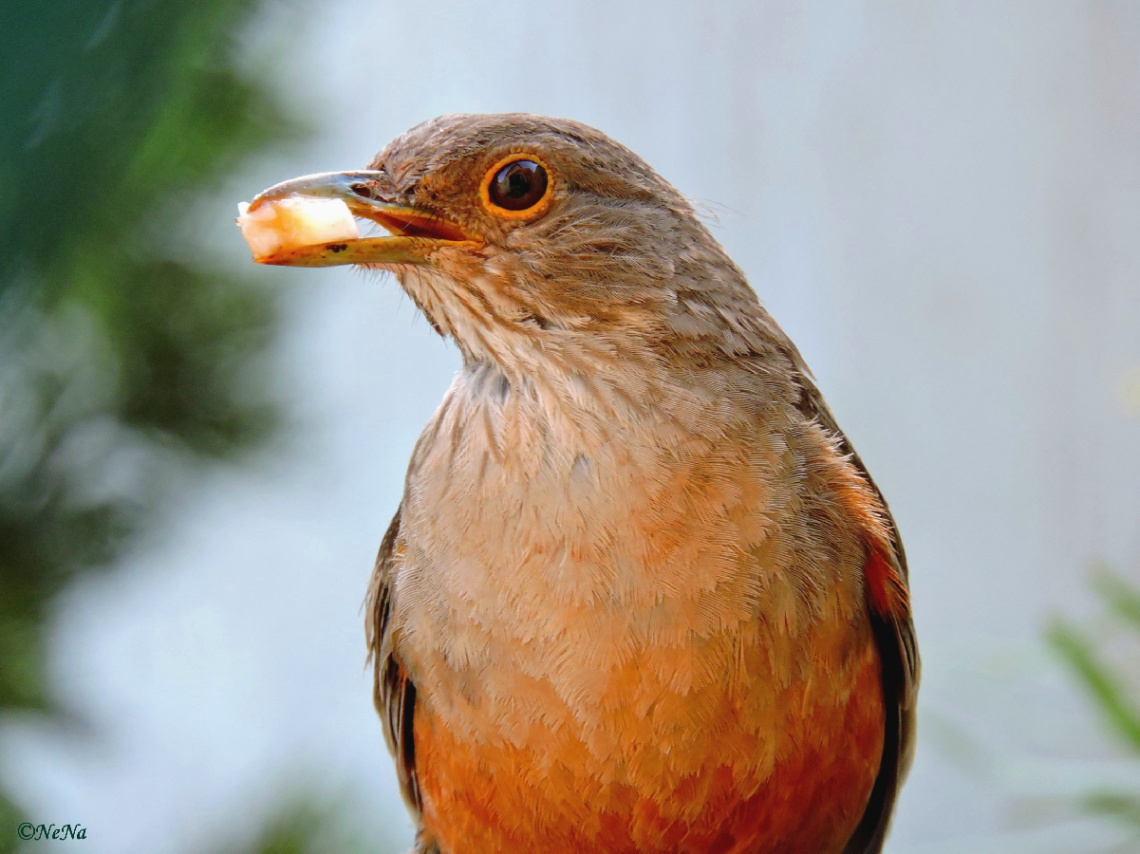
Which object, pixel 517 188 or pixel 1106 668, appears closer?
pixel 517 188

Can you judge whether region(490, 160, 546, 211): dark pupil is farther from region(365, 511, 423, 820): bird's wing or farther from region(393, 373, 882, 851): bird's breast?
region(365, 511, 423, 820): bird's wing

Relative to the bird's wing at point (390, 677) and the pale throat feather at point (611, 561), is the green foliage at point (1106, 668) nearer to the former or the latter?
the pale throat feather at point (611, 561)

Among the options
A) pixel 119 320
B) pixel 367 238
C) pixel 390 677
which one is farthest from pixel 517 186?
pixel 119 320

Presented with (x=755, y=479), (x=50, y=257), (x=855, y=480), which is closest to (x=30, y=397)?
(x=50, y=257)

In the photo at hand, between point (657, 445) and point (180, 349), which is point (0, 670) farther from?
point (657, 445)

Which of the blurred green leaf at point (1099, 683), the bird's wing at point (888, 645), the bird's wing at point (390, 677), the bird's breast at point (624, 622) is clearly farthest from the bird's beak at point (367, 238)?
the blurred green leaf at point (1099, 683)

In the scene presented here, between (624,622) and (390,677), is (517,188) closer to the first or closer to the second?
(624,622)

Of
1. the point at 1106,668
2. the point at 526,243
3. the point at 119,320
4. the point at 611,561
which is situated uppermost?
the point at 119,320
